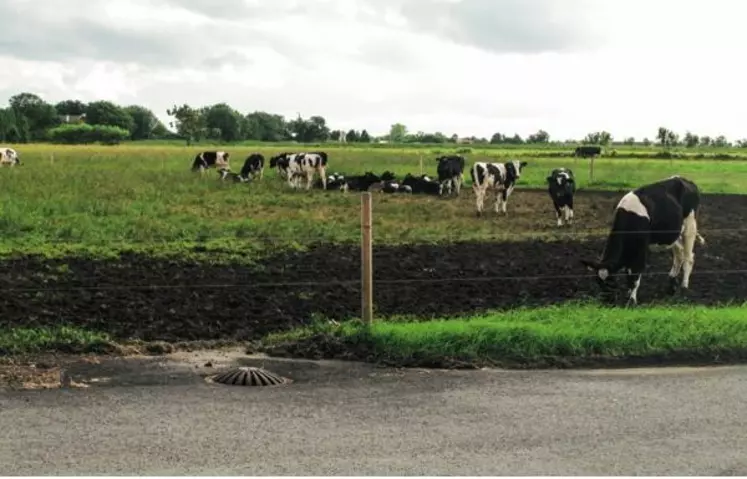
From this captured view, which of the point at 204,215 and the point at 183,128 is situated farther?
the point at 183,128

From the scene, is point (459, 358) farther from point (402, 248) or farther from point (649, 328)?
point (402, 248)

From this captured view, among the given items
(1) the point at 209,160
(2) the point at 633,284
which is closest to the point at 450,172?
(1) the point at 209,160

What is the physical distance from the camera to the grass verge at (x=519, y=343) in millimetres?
8180

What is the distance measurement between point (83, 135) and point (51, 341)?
4377 inches

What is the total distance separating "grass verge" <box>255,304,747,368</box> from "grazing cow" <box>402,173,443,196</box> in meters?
21.9

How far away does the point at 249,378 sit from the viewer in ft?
23.8

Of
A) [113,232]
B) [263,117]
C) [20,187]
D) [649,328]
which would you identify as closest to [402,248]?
[113,232]

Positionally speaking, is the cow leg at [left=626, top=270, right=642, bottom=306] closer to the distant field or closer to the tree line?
the distant field

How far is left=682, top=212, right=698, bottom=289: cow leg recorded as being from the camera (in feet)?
43.0

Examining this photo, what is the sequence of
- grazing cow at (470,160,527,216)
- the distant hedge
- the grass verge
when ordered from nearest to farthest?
the grass verge
grazing cow at (470,160,527,216)
the distant hedge

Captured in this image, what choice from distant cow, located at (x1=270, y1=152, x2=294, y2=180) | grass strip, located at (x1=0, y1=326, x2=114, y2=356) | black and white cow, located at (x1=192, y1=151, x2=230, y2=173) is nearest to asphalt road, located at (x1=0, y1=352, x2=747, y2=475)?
grass strip, located at (x1=0, y1=326, x2=114, y2=356)

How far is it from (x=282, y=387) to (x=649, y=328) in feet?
13.7

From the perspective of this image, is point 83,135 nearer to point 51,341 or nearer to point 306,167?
point 306,167

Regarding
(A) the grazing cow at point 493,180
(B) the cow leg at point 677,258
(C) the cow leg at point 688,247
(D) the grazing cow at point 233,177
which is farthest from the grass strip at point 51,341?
(D) the grazing cow at point 233,177
